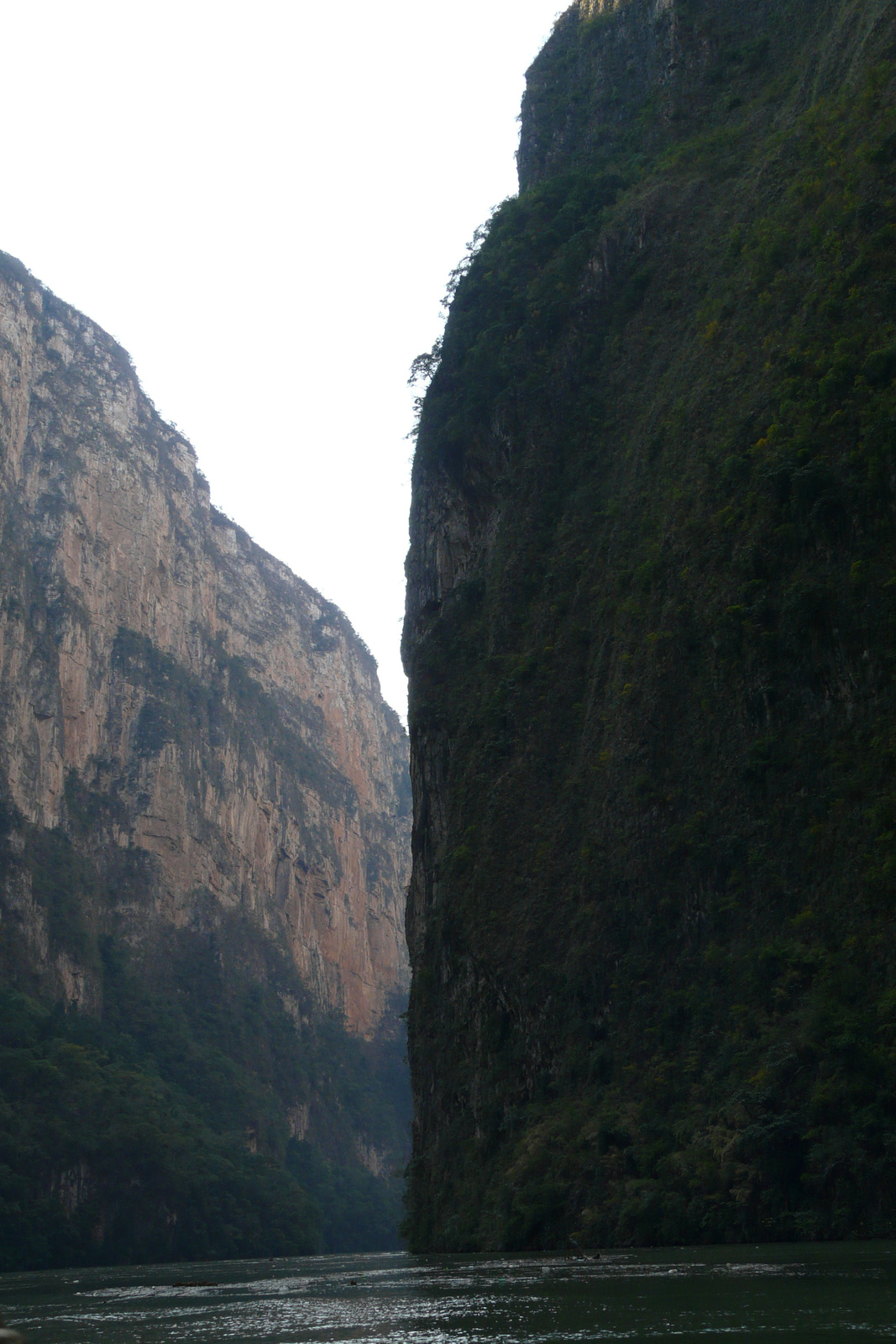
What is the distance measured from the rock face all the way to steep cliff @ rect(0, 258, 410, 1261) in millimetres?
212

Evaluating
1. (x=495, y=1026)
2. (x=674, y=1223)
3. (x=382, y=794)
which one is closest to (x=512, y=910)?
(x=495, y=1026)

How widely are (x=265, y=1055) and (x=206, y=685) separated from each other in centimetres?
2944

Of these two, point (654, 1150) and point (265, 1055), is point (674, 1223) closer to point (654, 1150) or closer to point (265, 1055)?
point (654, 1150)

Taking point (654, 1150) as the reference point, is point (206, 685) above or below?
above

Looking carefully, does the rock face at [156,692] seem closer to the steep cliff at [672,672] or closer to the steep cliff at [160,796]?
the steep cliff at [160,796]

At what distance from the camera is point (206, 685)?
349 ft

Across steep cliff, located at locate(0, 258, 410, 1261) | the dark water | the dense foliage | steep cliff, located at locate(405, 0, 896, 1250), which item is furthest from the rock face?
the dark water

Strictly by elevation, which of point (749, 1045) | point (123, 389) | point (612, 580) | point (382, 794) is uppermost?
point (123, 389)

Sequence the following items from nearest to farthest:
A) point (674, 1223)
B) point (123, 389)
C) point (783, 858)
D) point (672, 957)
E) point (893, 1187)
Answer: point (893, 1187)
point (674, 1223)
point (783, 858)
point (672, 957)
point (123, 389)

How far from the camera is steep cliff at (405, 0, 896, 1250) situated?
2705 centimetres

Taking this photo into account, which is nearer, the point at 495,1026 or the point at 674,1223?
the point at 674,1223

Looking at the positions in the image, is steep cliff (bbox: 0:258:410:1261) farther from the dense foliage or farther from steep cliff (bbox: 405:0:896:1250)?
steep cliff (bbox: 405:0:896:1250)

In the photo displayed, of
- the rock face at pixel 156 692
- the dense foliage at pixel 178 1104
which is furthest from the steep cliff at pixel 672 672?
the rock face at pixel 156 692

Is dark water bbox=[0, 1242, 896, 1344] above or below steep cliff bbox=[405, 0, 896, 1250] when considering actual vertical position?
below
